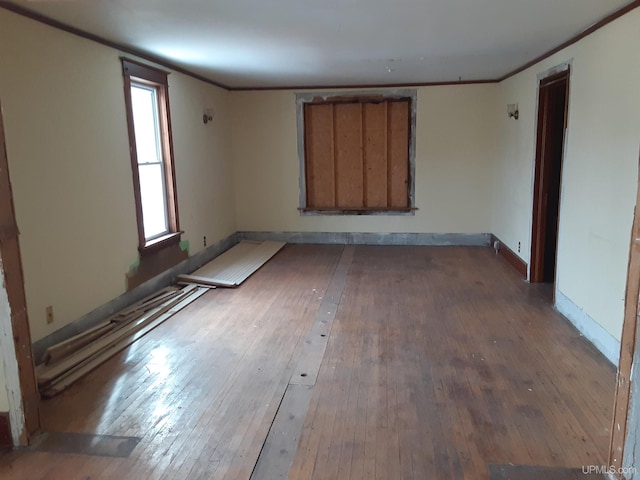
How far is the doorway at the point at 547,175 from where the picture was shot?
4785mm

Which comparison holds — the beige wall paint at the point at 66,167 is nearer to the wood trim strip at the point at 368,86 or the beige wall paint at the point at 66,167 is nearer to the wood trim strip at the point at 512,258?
the wood trim strip at the point at 368,86

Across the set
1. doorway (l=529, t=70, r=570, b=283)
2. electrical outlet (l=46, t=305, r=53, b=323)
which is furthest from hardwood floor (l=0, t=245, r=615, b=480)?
electrical outlet (l=46, t=305, r=53, b=323)

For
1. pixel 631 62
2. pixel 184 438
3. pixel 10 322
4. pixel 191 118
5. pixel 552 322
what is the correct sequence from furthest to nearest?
1. pixel 191 118
2. pixel 552 322
3. pixel 631 62
4. pixel 184 438
5. pixel 10 322

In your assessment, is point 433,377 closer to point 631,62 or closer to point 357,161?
point 631,62

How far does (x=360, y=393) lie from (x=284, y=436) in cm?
62

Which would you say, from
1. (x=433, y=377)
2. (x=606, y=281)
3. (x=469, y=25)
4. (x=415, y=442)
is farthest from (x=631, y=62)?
(x=415, y=442)

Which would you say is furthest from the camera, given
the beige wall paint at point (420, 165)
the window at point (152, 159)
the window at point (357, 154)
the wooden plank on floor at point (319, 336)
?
the window at point (357, 154)

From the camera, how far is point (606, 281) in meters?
3.39

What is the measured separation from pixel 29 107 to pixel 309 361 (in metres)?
2.58

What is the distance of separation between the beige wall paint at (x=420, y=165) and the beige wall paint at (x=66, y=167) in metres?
3.07

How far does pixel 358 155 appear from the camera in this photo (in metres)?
7.13

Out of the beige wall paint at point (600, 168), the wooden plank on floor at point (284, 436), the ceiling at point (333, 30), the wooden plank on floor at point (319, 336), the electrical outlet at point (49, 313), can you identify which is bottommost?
the wooden plank on floor at point (284, 436)

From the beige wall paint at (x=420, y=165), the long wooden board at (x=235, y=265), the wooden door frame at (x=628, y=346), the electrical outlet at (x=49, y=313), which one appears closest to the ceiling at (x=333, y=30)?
the beige wall paint at (x=420, y=165)

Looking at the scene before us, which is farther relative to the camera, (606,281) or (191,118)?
(191,118)
